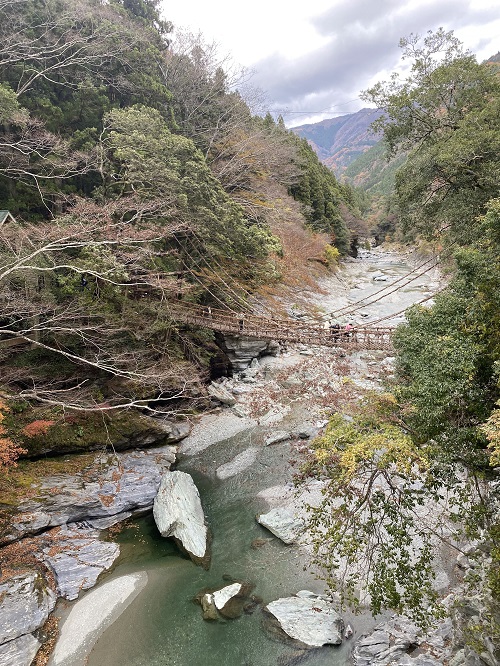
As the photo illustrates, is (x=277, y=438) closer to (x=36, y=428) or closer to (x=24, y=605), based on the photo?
(x=36, y=428)

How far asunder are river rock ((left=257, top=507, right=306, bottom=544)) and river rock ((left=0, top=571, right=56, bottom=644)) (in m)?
3.51

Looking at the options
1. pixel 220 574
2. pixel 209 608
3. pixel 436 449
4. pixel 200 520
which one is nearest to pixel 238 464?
Result: pixel 200 520

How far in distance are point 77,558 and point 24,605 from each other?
1.02m

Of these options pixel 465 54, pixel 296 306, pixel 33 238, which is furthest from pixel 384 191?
pixel 33 238

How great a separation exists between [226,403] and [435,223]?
7852 mm

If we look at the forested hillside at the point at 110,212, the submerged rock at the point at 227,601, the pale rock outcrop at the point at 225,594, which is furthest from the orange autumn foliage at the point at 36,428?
the pale rock outcrop at the point at 225,594

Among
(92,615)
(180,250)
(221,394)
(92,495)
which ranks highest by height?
(180,250)

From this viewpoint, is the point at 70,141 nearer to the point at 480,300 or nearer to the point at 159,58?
the point at 159,58

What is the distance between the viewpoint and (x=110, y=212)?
7.99 metres

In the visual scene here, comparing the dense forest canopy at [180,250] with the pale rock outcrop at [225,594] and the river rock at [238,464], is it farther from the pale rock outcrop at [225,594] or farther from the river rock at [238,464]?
the river rock at [238,464]

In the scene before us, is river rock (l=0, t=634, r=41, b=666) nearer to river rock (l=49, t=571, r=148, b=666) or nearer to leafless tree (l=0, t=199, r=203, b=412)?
river rock (l=49, t=571, r=148, b=666)

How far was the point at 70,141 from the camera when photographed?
9922 mm

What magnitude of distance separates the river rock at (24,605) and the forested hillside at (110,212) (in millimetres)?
2936

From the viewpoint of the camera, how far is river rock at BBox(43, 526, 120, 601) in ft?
17.8
